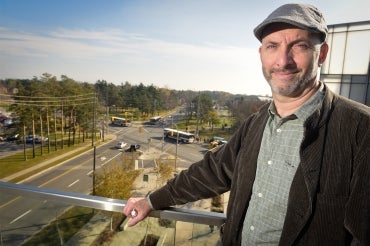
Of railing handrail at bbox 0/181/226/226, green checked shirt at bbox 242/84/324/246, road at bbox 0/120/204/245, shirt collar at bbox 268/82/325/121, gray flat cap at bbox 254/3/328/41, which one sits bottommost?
road at bbox 0/120/204/245

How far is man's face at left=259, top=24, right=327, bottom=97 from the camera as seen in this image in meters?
1.26

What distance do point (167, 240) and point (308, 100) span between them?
157cm

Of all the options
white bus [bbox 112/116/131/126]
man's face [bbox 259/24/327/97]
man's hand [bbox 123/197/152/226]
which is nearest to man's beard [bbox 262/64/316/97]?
man's face [bbox 259/24/327/97]

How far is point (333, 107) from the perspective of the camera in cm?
118

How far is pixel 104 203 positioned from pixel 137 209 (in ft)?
0.93

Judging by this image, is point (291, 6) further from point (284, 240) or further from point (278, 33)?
point (284, 240)

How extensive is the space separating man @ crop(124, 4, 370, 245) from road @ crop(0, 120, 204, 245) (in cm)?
151

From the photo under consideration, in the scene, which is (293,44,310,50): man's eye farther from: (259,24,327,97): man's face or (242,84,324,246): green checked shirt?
(242,84,324,246): green checked shirt

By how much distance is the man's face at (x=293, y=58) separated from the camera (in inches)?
49.8

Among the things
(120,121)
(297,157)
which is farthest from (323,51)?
(120,121)

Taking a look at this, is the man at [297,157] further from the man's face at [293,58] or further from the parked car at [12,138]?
the parked car at [12,138]

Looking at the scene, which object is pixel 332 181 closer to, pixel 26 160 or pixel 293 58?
pixel 293 58

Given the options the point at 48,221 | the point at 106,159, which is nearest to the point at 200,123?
the point at 106,159

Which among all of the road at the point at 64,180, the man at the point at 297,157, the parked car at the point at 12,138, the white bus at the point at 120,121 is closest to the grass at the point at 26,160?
the road at the point at 64,180
